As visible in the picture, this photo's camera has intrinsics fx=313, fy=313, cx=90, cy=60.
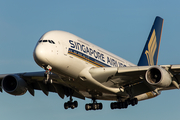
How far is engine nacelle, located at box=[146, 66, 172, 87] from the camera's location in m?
22.8

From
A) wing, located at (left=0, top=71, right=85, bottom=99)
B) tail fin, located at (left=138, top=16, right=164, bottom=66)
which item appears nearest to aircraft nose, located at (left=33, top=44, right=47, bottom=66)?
wing, located at (left=0, top=71, right=85, bottom=99)

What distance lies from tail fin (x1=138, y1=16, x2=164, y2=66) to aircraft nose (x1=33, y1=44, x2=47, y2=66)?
16122mm

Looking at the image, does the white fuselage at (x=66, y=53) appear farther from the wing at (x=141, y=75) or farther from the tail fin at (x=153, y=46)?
the tail fin at (x=153, y=46)

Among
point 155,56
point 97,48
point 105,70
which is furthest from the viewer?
point 155,56

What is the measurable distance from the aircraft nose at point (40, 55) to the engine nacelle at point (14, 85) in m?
8.48

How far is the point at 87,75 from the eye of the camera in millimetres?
23594

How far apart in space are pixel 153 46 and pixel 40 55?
844 inches

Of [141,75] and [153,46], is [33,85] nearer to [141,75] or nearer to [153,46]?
[141,75]

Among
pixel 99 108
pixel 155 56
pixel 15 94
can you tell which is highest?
pixel 155 56

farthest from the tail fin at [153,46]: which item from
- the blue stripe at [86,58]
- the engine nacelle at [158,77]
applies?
the engine nacelle at [158,77]

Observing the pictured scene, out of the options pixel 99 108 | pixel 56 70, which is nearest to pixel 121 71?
pixel 56 70

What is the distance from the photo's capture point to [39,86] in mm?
30281

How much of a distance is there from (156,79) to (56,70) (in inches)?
295

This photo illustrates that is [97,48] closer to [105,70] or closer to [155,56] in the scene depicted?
[105,70]
